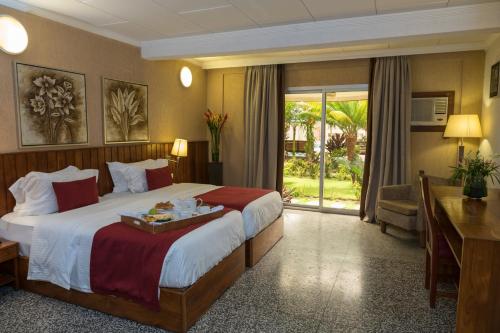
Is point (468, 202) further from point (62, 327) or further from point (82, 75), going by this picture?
point (82, 75)

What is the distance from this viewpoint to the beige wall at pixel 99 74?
320 centimetres

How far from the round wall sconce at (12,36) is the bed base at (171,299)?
194cm

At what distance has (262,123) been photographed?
5855 millimetres

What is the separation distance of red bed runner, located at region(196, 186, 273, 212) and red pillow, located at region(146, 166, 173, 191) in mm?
739

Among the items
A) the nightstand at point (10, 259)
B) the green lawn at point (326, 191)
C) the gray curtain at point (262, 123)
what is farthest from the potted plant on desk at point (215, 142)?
the nightstand at point (10, 259)

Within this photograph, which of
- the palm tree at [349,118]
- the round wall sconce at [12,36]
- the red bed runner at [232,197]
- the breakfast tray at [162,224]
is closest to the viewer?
the breakfast tray at [162,224]

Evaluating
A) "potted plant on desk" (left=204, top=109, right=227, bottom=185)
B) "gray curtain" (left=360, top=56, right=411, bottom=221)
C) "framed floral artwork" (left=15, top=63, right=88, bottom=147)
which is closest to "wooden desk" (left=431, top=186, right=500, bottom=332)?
"gray curtain" (left=360, top=56, right=411, bottom=221)

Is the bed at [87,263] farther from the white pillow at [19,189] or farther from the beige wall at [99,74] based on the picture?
the beige wall at [99,74]

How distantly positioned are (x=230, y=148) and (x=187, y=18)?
2.98m

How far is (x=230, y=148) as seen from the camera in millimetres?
6371

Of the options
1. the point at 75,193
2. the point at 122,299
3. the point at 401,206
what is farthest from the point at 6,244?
the point at 401,206

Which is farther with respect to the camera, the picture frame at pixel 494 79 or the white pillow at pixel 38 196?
the picture frame at pixel 494 79

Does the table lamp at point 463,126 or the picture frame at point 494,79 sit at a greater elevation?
the picture frame at point 494,79

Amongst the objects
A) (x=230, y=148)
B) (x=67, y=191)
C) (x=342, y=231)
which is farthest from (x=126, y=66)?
(x=342, y=231)
